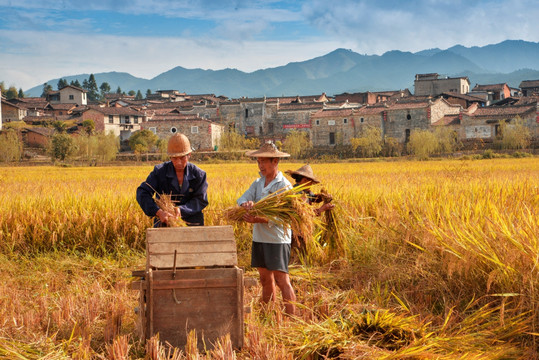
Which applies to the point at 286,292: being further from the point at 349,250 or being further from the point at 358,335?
the point at 349,250

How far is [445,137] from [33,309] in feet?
142

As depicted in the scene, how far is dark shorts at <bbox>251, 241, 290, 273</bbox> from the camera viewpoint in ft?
14.4

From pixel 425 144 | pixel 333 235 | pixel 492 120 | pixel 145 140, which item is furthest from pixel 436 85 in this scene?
pixel 333 235

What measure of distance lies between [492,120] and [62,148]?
33733 mm

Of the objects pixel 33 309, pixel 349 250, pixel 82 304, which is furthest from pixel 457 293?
pixel 33 309

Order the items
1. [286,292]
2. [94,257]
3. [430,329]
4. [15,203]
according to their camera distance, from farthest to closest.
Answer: [15,203], [94,257], [286,292], [430,329]

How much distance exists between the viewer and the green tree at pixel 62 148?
40.1 m

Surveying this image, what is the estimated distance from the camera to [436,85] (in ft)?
Result: 221

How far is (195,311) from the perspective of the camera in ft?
11.9

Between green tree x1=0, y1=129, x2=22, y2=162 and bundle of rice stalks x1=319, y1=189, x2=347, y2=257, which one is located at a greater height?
green tree x1=0, y1=129, x2=22, y2=162

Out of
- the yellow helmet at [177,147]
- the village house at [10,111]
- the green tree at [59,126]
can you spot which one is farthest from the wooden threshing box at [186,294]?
the village house at [10,111]

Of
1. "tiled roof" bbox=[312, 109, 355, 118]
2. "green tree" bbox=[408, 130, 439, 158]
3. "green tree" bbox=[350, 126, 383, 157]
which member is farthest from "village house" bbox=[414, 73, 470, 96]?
"green tree" bbox=[408, 130, 439, 158]

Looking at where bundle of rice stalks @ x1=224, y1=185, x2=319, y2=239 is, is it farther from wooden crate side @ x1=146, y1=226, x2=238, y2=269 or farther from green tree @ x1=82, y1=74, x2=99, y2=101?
green tree @ x1=82, y1=74, x2=99, y2=101

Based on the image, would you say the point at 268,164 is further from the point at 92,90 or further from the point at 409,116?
the point at 92,90
